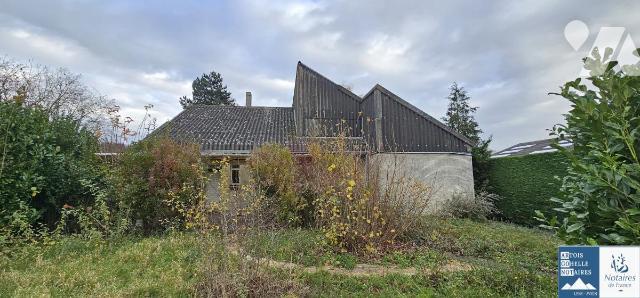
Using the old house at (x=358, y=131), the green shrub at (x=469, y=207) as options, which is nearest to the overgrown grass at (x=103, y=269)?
the old house at (x=358, y=131)

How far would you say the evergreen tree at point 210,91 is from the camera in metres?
38.8

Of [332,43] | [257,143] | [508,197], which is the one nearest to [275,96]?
[257,143]

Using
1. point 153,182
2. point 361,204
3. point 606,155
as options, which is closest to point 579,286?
point 606,155

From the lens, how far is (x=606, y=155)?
69.7 inches

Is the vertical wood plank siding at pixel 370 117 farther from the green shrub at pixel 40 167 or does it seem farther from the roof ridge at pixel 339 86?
the green shrub at pixel 40 167

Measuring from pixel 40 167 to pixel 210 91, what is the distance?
3351cm

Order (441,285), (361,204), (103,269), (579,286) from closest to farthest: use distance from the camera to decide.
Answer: (579,286) → (441,285) → (103,269) → (361,204)

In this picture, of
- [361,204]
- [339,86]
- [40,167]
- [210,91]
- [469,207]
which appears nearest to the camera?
[361,204]

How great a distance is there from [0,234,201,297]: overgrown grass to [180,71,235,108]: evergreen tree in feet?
112

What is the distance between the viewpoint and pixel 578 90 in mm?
2092

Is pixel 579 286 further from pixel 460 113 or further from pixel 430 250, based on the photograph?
pixel 460 113

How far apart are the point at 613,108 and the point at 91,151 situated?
10925 mm

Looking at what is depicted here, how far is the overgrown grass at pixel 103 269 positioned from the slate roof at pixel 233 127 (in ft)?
24.6

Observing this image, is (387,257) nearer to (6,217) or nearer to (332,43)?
(6,217)
